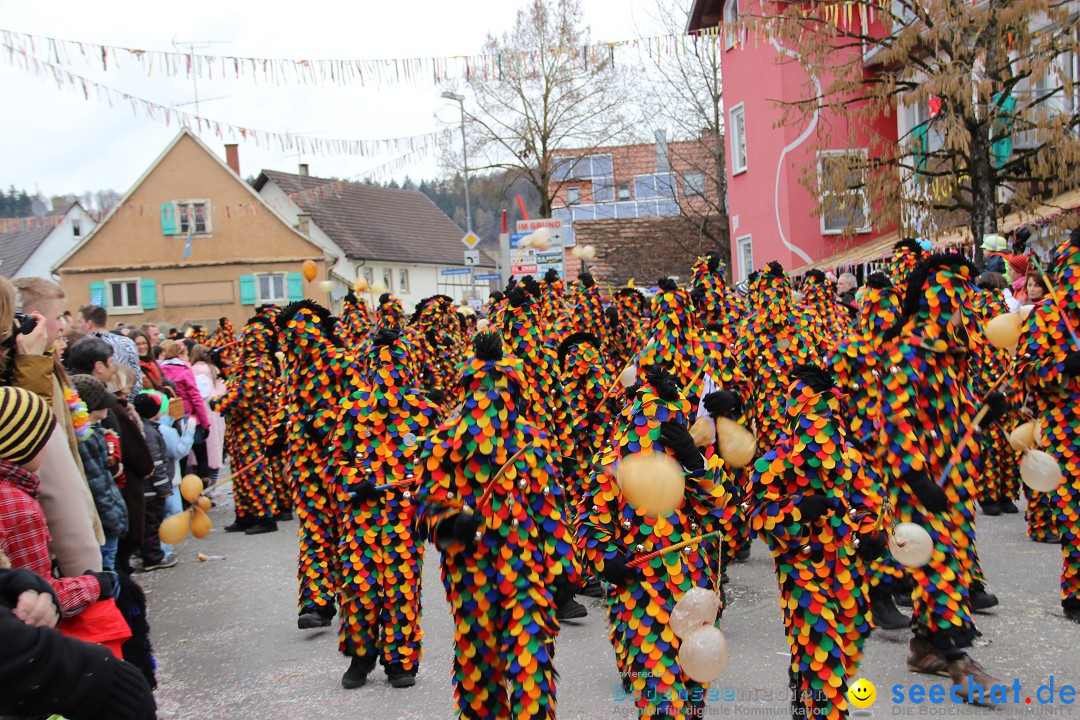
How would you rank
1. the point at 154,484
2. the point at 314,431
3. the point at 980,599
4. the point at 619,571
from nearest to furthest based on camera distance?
the point at 619,571, the point at 980,599, the point at 314,431, the point at 154,484

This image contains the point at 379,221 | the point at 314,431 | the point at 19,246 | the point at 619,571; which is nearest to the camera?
the point at 619,571

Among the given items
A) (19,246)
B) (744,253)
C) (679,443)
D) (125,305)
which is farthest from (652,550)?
(19,246)

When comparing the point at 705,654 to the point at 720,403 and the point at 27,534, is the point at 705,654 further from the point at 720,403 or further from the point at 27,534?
the point at 27,534

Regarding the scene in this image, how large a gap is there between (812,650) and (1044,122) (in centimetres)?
1101

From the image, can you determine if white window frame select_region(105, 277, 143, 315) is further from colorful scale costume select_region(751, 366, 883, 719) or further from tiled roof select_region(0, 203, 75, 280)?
colorful scale costume select_region(751, 366, 883, 719)

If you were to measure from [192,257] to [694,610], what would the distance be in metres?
38.9

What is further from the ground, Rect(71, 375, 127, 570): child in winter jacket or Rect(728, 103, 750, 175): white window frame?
Rect(728, 103, 750, 175): white window frame

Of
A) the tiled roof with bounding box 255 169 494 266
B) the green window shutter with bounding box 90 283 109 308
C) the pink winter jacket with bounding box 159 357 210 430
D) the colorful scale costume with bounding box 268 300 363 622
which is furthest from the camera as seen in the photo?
the tiled roof with bounding box 255 169 494 266

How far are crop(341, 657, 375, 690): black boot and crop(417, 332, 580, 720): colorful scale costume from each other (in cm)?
166

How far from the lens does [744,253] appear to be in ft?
83.2

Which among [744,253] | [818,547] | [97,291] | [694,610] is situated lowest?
[694,610]

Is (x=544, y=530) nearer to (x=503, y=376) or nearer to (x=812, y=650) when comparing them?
(x=503, y=376)

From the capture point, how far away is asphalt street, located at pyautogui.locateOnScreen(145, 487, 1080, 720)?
519 cm

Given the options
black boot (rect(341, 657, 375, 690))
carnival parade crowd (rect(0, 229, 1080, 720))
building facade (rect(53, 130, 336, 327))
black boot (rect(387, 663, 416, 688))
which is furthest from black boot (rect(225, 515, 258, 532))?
building facade (rect(53, 130, 336, 327))
